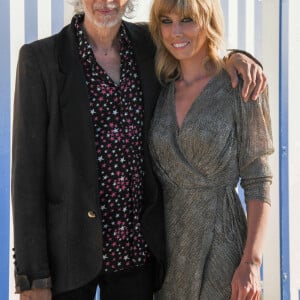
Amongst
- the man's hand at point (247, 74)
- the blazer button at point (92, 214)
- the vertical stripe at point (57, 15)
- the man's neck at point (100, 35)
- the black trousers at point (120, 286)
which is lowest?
the black trousers at point (120, 286)

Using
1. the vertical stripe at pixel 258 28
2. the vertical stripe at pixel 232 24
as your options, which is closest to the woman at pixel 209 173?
the vertical stripe at pixel 232 24

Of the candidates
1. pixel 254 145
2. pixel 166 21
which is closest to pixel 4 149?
pixel 166 21

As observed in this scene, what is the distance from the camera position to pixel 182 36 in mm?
2535

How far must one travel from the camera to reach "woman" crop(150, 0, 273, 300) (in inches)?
95.7

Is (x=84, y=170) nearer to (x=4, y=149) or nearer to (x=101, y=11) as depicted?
(x=101, y=11)

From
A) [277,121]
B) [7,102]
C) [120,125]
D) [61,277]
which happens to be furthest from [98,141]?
[277,121]

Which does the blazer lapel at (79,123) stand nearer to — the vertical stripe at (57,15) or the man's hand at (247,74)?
the man's hand at (247,74)

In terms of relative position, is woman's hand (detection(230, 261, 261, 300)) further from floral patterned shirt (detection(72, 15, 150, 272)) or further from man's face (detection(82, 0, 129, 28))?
man's face (detection(82, 0, 129, 28))

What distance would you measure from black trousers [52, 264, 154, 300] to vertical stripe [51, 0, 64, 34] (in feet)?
4.05

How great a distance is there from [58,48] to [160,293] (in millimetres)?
995

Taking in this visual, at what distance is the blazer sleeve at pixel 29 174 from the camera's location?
2344mm

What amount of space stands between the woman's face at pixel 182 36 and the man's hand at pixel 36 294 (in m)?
0.99
